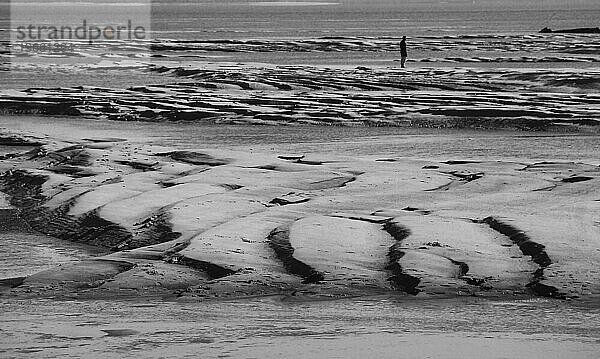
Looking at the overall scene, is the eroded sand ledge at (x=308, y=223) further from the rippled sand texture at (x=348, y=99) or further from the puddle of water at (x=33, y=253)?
the rippled sand texture at (x=348, y=99)

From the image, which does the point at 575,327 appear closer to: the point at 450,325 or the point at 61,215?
the point at 450,325

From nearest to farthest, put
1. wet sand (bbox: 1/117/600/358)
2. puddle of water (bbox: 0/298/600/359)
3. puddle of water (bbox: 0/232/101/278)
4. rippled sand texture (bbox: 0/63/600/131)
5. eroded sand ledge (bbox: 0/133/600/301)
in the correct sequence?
puddle of water (bbox: 0/298/600/359) < wet sand (bbox: 1/117/600/358) < eroded sand ledge (bbox: 0/133/600/301) < puddle of water (bbox: 0/232/101/278) < rippled sand texture (bbox: 0/63/600/131)

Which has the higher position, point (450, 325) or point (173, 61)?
point (450, 325)

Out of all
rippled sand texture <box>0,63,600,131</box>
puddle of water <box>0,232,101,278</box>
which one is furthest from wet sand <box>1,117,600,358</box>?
rippled sand texture <box>0,63,600,131</box>

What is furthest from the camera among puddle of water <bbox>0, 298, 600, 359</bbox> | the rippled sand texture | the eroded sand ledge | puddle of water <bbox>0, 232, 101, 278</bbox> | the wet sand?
the rippled sand texture

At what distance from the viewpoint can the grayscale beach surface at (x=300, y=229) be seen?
18.2 ft

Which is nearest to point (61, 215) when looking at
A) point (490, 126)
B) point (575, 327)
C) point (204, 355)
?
point (204, 355)

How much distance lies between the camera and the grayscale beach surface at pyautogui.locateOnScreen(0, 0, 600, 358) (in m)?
5.55

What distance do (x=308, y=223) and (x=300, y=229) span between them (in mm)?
227

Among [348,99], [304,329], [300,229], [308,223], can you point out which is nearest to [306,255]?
[300,229]

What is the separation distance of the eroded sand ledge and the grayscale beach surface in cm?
2

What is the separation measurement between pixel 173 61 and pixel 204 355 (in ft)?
100

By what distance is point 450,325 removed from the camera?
570 centimetres

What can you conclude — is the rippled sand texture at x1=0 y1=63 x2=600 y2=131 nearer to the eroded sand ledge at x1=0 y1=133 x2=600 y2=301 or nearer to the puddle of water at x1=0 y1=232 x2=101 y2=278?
the eroded sand ledge at x1=0 y1=133 x2=600 y2=301
